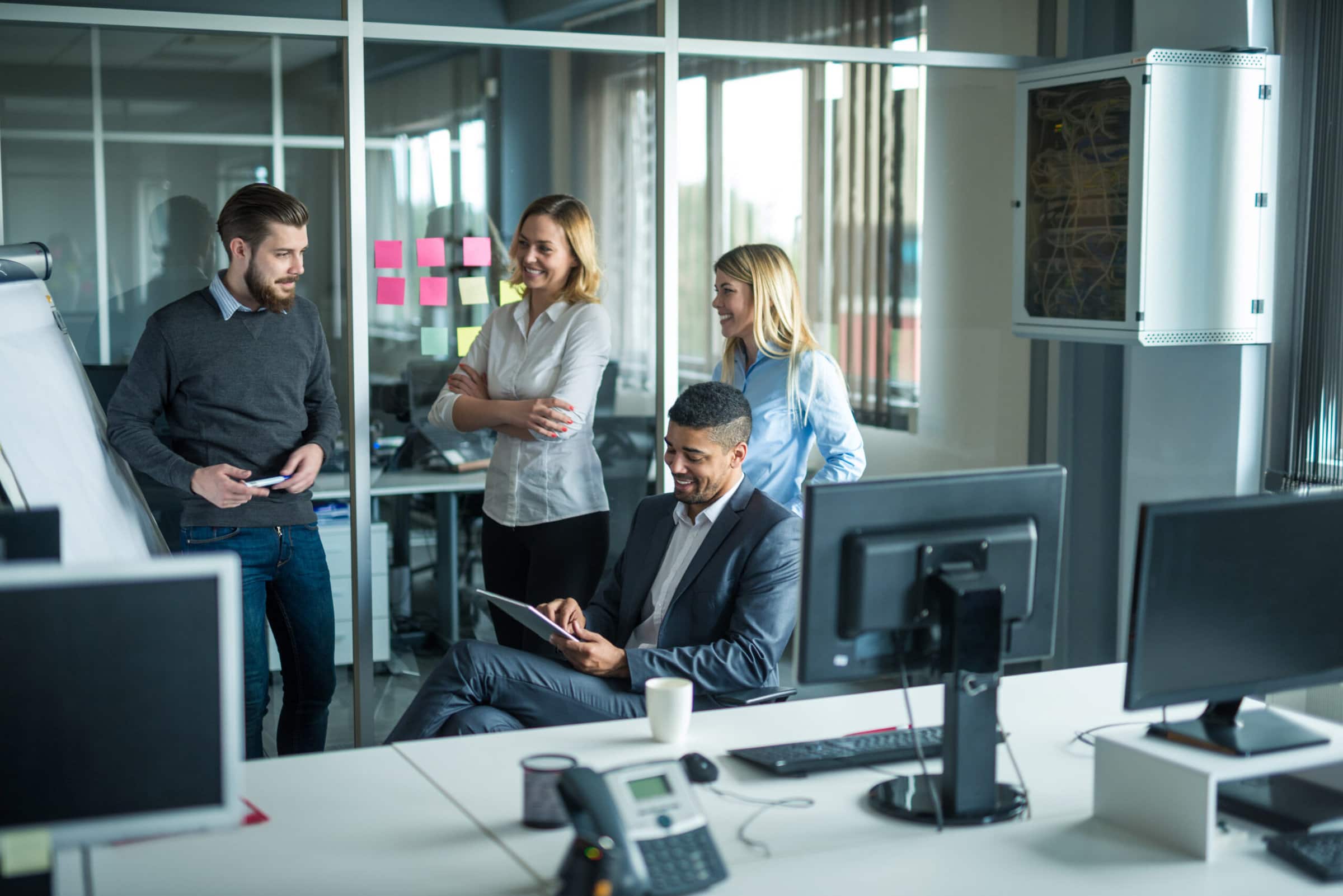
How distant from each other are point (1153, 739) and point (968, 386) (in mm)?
2572

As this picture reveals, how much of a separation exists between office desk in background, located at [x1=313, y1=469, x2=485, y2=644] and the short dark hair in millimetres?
1206

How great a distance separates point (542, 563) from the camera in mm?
3305

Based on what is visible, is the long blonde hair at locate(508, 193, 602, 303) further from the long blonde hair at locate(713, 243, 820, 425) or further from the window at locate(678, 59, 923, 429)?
the window at locate(678, 59, 923, 429)

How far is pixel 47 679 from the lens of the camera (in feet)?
4.42

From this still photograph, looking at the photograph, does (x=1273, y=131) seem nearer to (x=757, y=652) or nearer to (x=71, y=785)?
(x=757, y=652)

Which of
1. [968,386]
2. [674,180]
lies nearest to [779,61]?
A: [674,180]

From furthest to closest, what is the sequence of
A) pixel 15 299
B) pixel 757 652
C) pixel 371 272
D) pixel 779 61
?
pixel 779 61, pixel 371 272, pixel 15 299, pixel 757 652

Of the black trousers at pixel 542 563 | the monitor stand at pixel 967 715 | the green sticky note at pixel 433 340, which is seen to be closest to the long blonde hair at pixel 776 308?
the black trousers at pixel 542 563

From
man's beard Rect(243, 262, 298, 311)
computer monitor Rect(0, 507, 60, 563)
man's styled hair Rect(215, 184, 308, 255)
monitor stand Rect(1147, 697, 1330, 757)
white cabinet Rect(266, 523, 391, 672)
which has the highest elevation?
man's styled hair Rect(215, 184, 308, 255)

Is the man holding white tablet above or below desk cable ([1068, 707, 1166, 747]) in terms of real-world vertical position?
above

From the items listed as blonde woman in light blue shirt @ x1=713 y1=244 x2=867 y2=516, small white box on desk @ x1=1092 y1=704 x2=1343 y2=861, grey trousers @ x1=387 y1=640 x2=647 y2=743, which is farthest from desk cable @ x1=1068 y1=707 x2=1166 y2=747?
blonde woman in light blue shirt @ x1=713 y1=244 x2=867 y2=516

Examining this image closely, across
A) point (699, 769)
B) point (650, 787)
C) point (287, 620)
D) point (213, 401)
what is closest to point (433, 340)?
point (213, 401)

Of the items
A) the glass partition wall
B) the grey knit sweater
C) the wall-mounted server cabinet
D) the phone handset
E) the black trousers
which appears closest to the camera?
the phone handset

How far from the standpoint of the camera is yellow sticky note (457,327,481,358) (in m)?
3.77
